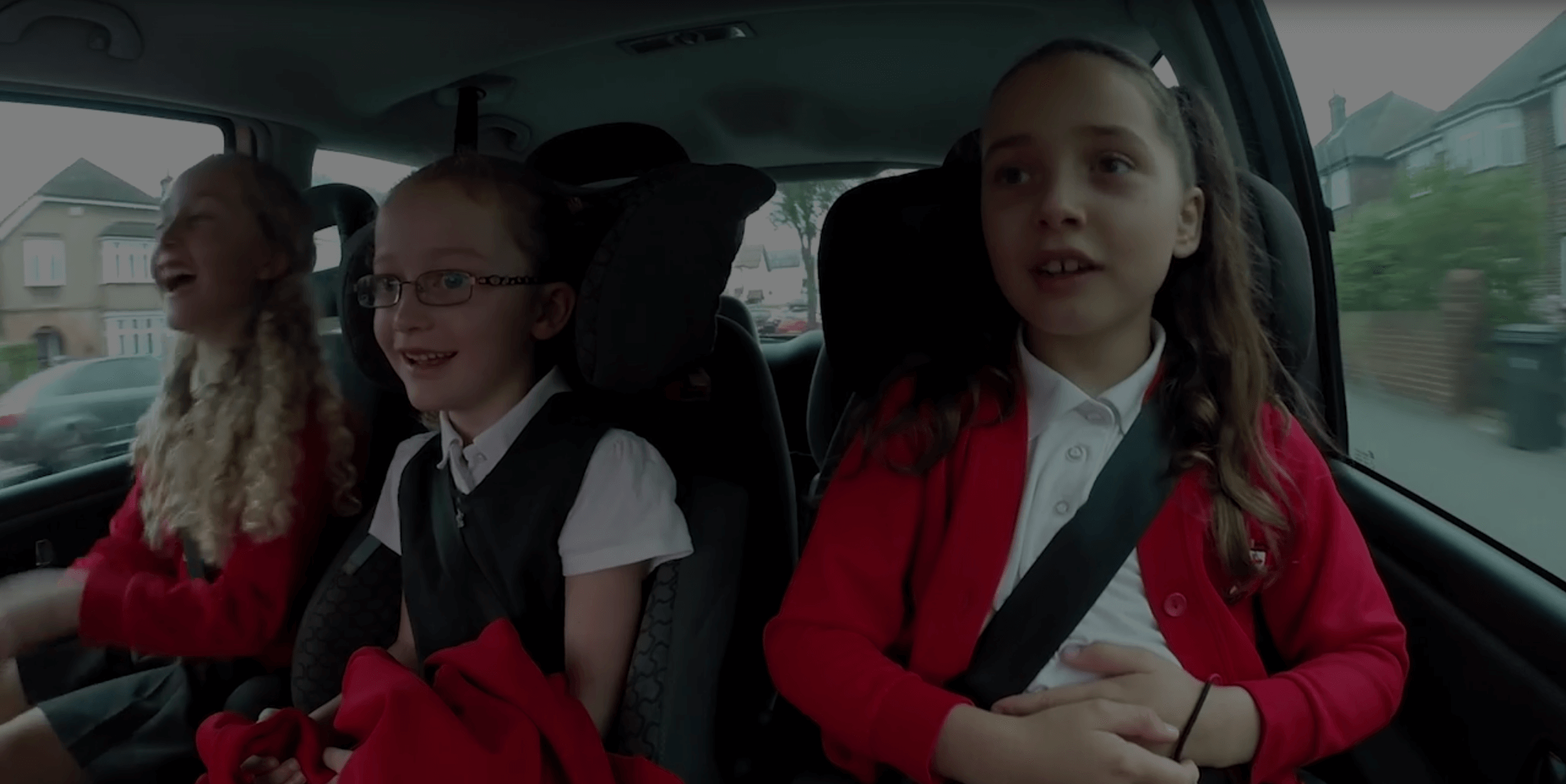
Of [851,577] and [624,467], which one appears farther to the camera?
[624,467]

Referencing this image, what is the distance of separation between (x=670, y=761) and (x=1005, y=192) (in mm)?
812

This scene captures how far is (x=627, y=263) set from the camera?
1225 mm

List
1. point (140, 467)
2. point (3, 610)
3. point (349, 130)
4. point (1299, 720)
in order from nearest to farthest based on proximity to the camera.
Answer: point (1299, 720)
point (3, 610)
point (140, 467)
point (349, 130)

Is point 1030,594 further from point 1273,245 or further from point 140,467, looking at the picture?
point 140,467

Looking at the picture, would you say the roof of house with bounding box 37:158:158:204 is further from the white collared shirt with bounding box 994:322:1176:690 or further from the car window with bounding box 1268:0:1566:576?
the car window with bounding box 1268:0:1566:576

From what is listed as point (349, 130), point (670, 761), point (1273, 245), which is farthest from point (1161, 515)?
point (349, 130)

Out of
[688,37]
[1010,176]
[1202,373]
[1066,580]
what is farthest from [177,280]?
[1202,373]

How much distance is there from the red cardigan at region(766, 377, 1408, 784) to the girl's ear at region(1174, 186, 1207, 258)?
238 mm

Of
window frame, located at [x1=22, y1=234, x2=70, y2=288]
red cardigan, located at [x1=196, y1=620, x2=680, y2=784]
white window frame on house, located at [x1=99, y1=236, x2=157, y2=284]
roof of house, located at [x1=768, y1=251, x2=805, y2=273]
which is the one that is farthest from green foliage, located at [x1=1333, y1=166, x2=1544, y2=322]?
window frame, located at [x1=22, y1=234, x2=70, y2=288]

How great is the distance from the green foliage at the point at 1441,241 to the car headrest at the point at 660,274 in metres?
0.97

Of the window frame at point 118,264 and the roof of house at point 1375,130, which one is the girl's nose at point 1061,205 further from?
the window frame at point 118,264

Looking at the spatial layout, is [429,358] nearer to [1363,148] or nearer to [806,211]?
[1363,148]

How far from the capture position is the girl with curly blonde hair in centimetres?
140

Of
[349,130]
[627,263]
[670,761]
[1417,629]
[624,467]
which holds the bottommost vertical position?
[670,761]
